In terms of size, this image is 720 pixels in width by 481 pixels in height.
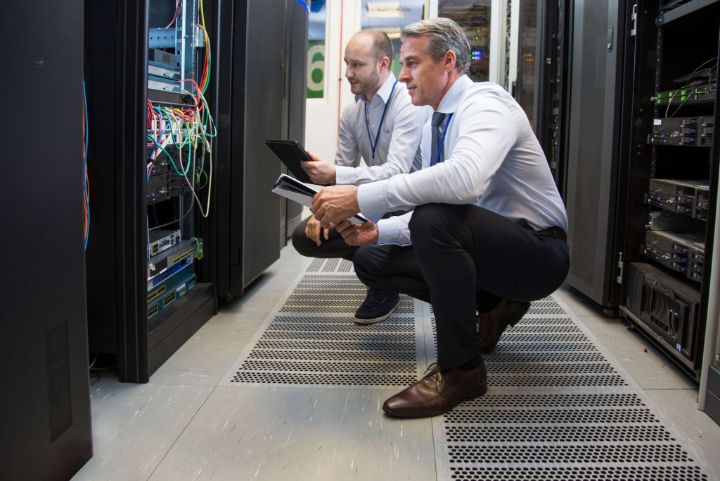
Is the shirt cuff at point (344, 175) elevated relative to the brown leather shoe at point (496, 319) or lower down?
elevated

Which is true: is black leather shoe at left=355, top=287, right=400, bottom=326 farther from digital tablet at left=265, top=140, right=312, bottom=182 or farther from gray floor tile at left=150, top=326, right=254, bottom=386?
digital tablet at left=265, top=140, right=312, bottom=182

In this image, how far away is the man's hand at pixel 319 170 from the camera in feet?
7.97

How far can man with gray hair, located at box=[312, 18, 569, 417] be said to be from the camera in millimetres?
1737

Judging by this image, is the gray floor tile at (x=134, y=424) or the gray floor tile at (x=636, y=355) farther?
the gray floor tile at (x=636, y=355)

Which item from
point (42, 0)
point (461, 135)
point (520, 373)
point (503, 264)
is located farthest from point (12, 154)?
point (520, 373)

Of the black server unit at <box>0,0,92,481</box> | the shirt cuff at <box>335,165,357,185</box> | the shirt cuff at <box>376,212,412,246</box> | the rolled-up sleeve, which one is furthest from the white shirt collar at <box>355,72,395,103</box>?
the black server unit at <box>0,0,92,481</box>

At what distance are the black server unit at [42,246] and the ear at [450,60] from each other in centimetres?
99

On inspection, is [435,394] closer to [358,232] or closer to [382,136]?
[358,232]

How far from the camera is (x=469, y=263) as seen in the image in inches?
70.7

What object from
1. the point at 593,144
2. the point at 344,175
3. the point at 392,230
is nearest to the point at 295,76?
the point at 344,175

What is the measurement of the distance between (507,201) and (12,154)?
1.31 meters

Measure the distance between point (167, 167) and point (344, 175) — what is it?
25.0 inches

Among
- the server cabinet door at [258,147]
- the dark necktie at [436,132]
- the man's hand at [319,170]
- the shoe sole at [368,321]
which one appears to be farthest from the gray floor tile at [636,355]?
the server cabinet door at [258,147]

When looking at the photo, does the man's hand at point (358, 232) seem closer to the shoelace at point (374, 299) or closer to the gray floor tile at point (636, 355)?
the shoelace at point (374, 299)
